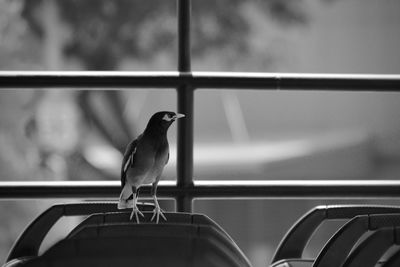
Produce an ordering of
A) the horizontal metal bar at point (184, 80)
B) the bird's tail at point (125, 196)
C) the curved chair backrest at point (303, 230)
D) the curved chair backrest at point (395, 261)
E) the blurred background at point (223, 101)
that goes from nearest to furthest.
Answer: the curved chair backrest at point (395, 261)
the bird's tail at point (125, 196)
the curved chair backrest at point (303, 230)
the horizontal metal bar at point (184, 80)
the blurred background at point (223, 101)

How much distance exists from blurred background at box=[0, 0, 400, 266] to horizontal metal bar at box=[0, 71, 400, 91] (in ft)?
3.55

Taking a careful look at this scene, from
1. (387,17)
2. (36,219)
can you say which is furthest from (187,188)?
(387,17)

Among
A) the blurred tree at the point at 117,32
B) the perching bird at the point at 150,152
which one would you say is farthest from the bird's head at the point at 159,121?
the blurred tree at the point at 117,32

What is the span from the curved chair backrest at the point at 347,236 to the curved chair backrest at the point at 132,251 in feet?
0.71

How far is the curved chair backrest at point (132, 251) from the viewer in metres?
1.02

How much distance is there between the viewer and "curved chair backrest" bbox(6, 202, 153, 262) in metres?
1.78

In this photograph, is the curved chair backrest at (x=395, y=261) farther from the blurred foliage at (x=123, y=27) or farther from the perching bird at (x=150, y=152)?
the blurred foliage at (x=123, y=27)

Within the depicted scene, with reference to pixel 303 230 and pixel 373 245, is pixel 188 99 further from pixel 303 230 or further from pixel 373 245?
pixel 373 245

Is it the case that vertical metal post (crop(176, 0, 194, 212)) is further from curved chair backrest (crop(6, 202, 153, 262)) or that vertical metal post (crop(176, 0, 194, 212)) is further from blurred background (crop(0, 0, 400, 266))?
blurred background (crop(0, 0, 400, 266))

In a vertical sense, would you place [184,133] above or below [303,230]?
above

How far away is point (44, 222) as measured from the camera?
5.97 ft

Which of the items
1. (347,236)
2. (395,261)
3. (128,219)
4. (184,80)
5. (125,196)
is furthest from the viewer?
(184,80)

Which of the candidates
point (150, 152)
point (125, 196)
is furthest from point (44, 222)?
point (150, 152)

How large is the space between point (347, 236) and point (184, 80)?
1085 mm
